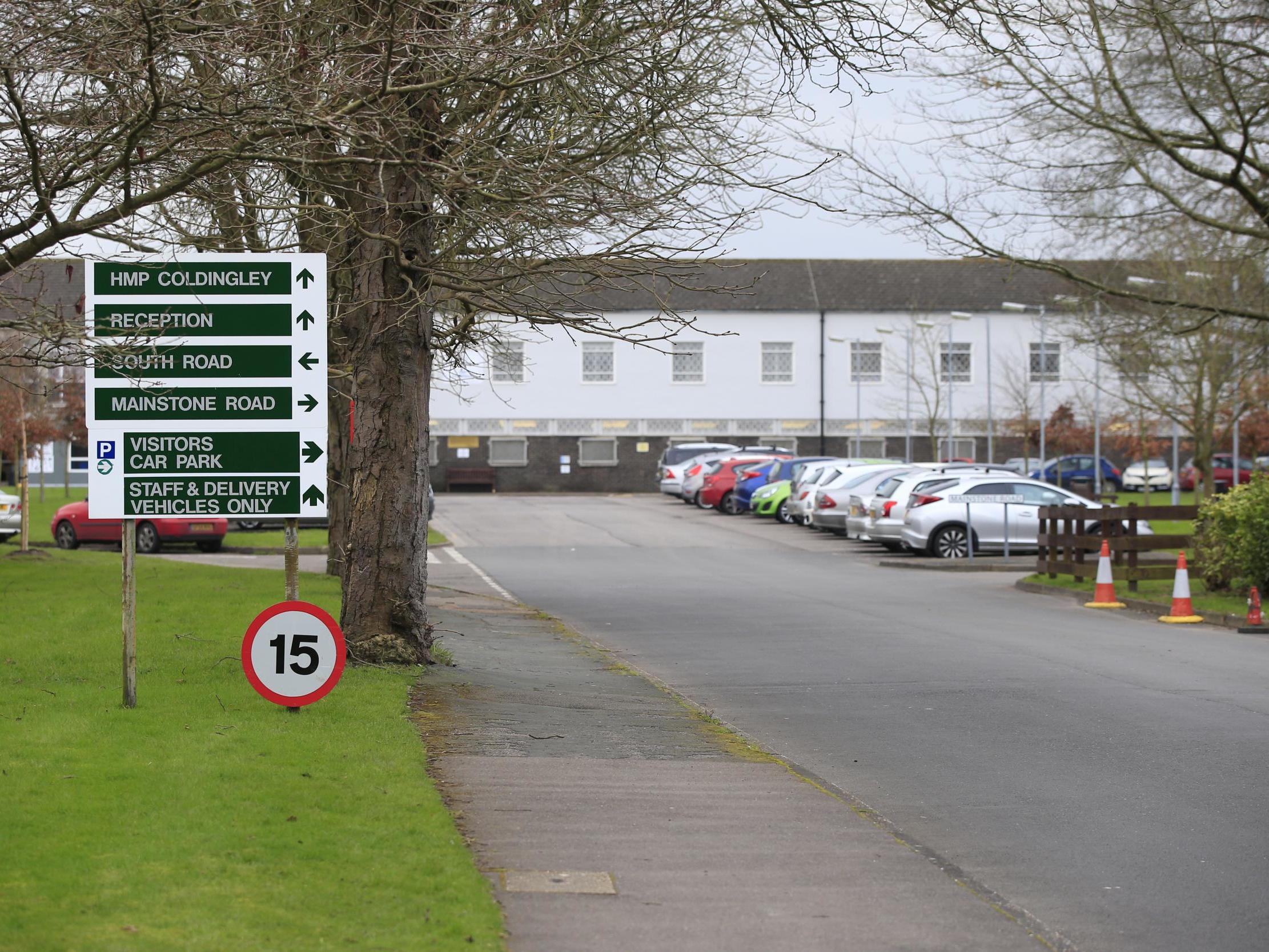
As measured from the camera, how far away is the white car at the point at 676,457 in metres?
55.6

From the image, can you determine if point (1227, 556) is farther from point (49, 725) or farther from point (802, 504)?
point (802, 504)

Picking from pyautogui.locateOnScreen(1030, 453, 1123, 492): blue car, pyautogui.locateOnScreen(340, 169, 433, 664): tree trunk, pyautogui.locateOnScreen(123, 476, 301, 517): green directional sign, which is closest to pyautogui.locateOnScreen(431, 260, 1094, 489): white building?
pyautogui.locateOnScreen(1030, 453, 1123, 492): blue car

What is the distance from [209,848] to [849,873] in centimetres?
265

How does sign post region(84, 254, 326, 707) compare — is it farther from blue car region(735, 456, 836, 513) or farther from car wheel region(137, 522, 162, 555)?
blue car region(735, 456, 836, 513)

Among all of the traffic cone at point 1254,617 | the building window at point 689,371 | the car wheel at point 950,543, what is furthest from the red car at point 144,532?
the building window at point 689,371

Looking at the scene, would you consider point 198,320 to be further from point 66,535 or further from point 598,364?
point 598,364

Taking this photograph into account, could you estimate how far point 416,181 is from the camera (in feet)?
38.8

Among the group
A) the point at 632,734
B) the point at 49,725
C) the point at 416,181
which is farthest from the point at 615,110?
the point at 49,725

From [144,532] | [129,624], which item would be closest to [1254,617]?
[129,624]

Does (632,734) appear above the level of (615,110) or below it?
below

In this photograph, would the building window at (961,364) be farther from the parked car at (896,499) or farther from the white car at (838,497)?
the parked car at (896,499)

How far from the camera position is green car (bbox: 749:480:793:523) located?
1697 inches

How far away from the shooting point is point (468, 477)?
66.6 metres

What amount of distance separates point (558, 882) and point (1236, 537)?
15.6 m
